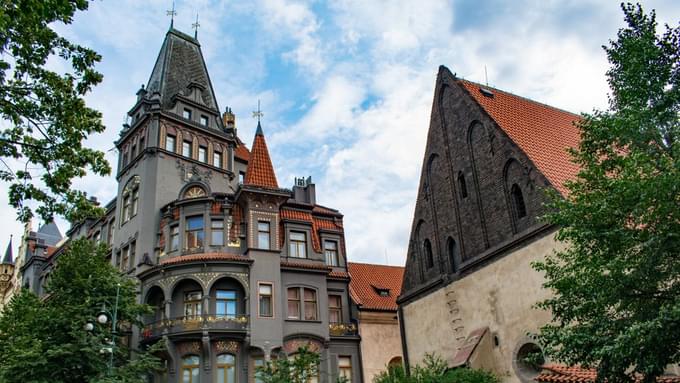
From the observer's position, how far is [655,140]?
1421cm

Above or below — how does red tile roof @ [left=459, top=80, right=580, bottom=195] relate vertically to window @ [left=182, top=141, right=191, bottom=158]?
below

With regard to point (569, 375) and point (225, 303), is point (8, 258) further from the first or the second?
point (569, 375)

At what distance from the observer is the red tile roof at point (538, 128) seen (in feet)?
75.7

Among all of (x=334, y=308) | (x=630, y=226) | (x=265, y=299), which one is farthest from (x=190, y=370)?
(x=630, y=226)

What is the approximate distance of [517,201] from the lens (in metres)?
23.7

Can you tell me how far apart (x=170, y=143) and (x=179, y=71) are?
6.66 meters

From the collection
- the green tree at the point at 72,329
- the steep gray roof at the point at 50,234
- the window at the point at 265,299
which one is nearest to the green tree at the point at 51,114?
the green tree at the point at 72,329

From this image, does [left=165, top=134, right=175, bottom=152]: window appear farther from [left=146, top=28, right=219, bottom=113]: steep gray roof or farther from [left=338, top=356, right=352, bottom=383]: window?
[left=338, top=356, right=352, bottom=383]: window

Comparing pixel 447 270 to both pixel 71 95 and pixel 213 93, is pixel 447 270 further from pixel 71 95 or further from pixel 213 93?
pixel 213 93

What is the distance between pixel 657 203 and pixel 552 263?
356 centimetres

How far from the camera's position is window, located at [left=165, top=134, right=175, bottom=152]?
3544cm

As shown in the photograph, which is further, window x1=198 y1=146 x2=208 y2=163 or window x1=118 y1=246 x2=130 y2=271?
window x1=198 y1=146 x2=208 y2=163

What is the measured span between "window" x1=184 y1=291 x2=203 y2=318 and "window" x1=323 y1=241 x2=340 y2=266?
822 centimetres

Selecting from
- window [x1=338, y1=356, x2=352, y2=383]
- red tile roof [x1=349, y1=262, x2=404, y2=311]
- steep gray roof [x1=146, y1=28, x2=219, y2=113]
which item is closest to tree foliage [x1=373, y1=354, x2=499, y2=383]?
window [x1=338, y1=356, x2=352, y2=383]
